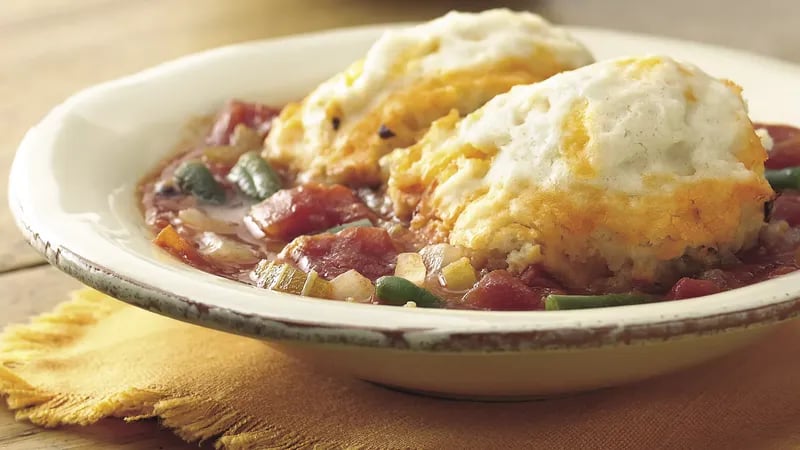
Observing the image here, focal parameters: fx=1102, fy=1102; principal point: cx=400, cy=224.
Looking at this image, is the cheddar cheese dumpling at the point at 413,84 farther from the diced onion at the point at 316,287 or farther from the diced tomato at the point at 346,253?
the diced onion at the point at 316,287

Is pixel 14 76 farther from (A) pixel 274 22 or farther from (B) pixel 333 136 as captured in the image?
(B) pixel 333 136

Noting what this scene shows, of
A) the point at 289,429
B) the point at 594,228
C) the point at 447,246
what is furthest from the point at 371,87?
the point at 289,429

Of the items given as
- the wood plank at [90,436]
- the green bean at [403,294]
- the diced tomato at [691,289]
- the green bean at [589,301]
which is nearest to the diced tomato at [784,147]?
the diced tomato at [691,289]

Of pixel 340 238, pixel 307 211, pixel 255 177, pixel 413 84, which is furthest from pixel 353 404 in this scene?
pixel 413 84

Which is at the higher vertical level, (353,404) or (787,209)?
(787,209)

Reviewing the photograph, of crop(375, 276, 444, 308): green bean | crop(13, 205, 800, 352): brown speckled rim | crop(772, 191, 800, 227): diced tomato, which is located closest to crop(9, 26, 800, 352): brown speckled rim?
crop(13, 205, 800, 352): brown speckled rim

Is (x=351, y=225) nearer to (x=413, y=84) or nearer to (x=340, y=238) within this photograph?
(x=340, y=238)
